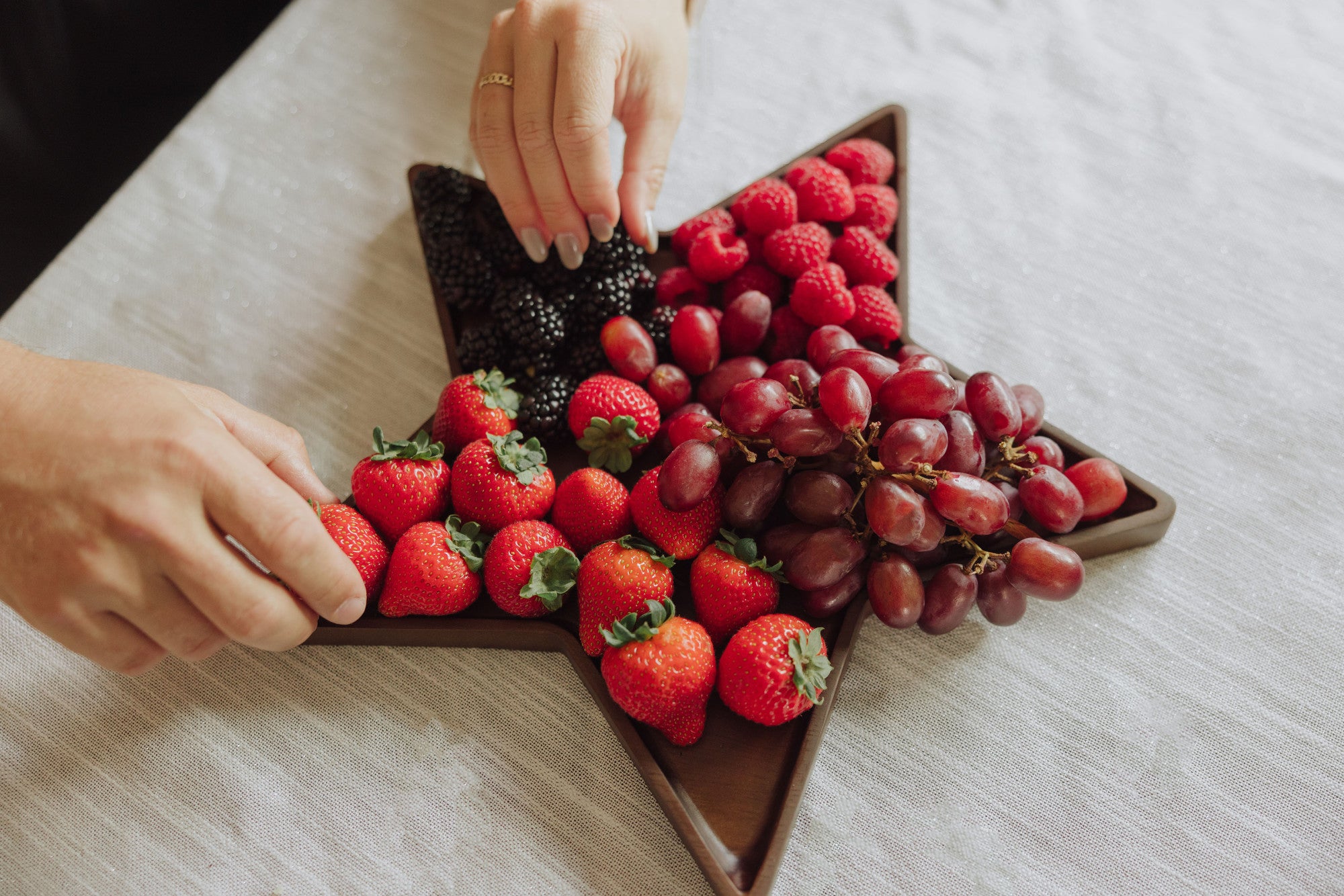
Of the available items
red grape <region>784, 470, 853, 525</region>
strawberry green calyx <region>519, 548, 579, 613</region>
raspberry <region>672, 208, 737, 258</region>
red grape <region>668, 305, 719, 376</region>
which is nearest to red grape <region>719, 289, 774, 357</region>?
red grape <region>668, 305, 719, 376</region>

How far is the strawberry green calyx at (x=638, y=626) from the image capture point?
0.77 m

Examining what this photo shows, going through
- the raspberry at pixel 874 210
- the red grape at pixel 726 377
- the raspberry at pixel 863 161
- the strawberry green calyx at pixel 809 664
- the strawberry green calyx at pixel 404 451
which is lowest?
the strawberry green calyx at pixel 404 451

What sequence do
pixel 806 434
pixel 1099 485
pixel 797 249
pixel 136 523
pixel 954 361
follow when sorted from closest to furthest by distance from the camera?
pixel 136 523 → pixel 806 434 → pixel 1099 485 → pixel 797 249 → pixel 954 361

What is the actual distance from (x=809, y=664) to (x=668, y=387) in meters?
0.35

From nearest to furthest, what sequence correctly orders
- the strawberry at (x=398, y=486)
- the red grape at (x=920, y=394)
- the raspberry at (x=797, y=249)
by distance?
1. the red grape at (x=920, y=394)
2. the strawberry at (x=398, y=486)
3. the raspberry at (x=797, y=249)

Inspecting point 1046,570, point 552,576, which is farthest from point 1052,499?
point 552,576

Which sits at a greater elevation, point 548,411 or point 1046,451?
point 1046,451

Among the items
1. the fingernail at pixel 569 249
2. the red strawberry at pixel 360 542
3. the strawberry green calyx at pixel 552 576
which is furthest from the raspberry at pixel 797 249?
the red strawberry at pixel 360 542

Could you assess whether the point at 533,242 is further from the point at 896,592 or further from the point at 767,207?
the point at 896,592

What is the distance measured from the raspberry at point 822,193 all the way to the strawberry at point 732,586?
0.46 metres

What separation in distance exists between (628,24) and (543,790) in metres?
0.88

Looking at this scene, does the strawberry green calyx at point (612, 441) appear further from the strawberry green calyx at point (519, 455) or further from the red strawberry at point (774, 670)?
the red strawberry at point (774, 670)

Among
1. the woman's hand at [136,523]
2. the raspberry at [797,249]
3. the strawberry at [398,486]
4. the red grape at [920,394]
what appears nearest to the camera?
the woman's hand at [136,523]

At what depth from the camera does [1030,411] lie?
902mm
